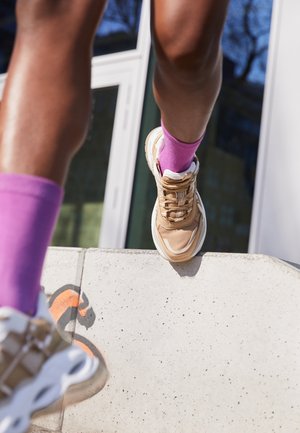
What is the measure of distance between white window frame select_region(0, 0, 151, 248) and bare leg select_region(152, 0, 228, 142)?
2255 mm

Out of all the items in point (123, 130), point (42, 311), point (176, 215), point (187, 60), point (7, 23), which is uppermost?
point (7, 23)

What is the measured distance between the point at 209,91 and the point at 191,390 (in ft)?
2.37

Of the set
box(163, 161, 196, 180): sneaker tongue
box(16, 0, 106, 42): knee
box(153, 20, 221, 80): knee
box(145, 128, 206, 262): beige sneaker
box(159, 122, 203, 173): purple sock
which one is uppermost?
box(153, 20, 221, 80): knee

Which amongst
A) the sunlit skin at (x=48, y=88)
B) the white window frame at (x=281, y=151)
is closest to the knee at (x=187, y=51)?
the sunlit skin at (x=48, y=88)

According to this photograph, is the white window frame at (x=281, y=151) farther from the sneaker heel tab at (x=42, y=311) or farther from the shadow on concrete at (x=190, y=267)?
the sneaker heel tab at (x=42, y=311)

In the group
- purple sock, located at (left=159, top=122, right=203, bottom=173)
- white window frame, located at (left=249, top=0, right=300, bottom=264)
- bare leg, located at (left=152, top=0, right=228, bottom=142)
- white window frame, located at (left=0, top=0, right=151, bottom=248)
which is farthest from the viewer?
white window frame, located at (left=0, top=0, right=151, bottom=248)

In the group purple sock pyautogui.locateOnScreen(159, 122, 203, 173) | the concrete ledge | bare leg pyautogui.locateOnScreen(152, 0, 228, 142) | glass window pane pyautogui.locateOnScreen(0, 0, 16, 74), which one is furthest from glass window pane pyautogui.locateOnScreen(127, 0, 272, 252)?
bare leg pyautogui.locateOnScreen(152, 0, 228, 142)

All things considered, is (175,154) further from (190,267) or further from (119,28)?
(119,28)

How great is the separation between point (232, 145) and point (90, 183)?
1.03 metres

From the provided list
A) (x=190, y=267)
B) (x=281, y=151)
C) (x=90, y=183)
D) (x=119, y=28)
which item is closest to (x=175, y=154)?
(x=190, y=267)

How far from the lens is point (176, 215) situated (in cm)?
169

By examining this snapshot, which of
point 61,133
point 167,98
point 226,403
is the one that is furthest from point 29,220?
point 226,403

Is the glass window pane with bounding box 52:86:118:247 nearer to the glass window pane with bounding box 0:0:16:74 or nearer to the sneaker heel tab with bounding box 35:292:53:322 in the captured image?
the glass window pane with bounding box 0:0:16:74

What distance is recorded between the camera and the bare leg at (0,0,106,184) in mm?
835
